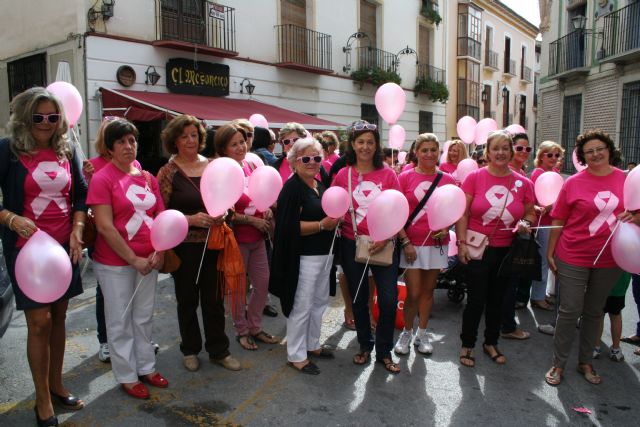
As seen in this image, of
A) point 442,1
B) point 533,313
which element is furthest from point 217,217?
point 442,1

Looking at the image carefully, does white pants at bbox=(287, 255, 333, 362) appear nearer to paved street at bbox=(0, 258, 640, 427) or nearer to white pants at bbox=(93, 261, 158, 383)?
paved street at bbox=(0, 258, 640, 427)

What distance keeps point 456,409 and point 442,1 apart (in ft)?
65.4

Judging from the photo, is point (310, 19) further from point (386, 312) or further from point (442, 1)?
point (386, 312)

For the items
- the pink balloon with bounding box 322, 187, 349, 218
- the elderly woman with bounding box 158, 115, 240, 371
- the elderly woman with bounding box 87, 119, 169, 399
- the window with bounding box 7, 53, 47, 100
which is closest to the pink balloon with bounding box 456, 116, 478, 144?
the pink balloon with bounding box 322, 187, 349, 218

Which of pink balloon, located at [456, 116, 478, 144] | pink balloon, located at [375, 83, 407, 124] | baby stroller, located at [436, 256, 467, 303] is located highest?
pink balloon, located at [375, 83, 407, 124]

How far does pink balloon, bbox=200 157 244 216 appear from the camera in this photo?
3160 mm

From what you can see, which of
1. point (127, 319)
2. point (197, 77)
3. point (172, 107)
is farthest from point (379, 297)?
point (197, 77)

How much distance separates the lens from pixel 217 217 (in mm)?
3324

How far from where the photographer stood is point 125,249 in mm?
2957

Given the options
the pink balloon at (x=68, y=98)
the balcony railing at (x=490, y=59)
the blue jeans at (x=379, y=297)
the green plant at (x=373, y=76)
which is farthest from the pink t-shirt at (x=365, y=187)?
the balcony railing at (x=490, y=59)

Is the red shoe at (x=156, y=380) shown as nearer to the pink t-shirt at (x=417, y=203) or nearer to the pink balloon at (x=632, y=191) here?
the pink t-shirt at (x=417, y=203)

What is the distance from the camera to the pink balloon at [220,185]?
124 inches

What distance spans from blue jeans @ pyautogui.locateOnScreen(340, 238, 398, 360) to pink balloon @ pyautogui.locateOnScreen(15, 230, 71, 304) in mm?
1886

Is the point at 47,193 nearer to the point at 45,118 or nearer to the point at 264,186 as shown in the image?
the point at 45,118
